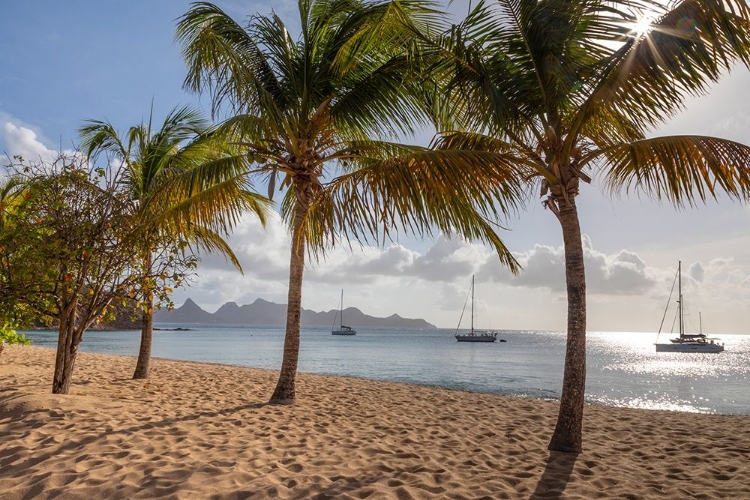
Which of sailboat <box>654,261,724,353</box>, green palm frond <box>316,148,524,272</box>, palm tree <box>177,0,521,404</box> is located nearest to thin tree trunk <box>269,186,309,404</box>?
palm tree <box>177,0,521,404</box>

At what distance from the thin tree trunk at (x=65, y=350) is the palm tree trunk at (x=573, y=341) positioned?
24.2 feet

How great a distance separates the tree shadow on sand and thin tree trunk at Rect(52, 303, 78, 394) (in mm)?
7179

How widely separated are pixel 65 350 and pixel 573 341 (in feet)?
25.2

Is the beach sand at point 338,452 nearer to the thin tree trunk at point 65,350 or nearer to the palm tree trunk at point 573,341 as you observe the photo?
the palm tree trunk at point 573,341

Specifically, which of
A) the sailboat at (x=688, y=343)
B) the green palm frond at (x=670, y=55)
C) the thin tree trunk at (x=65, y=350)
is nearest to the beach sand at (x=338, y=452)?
the thin tree trunk at (x=65, y=350)

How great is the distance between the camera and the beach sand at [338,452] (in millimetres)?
4242

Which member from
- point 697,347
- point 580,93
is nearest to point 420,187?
point 580,93

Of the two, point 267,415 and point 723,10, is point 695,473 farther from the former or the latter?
point 267,415

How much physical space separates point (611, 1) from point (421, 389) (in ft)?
32.0

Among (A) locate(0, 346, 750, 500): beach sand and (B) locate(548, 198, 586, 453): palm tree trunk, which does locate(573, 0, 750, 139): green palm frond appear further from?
(A) locate(0, 346, 750, 500): beach sand

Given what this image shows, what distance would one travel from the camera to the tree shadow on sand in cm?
434

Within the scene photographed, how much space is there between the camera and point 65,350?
7875mm

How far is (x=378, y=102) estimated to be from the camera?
27.7 feet

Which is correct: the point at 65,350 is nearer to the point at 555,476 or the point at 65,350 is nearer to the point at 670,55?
the point at 555,476
